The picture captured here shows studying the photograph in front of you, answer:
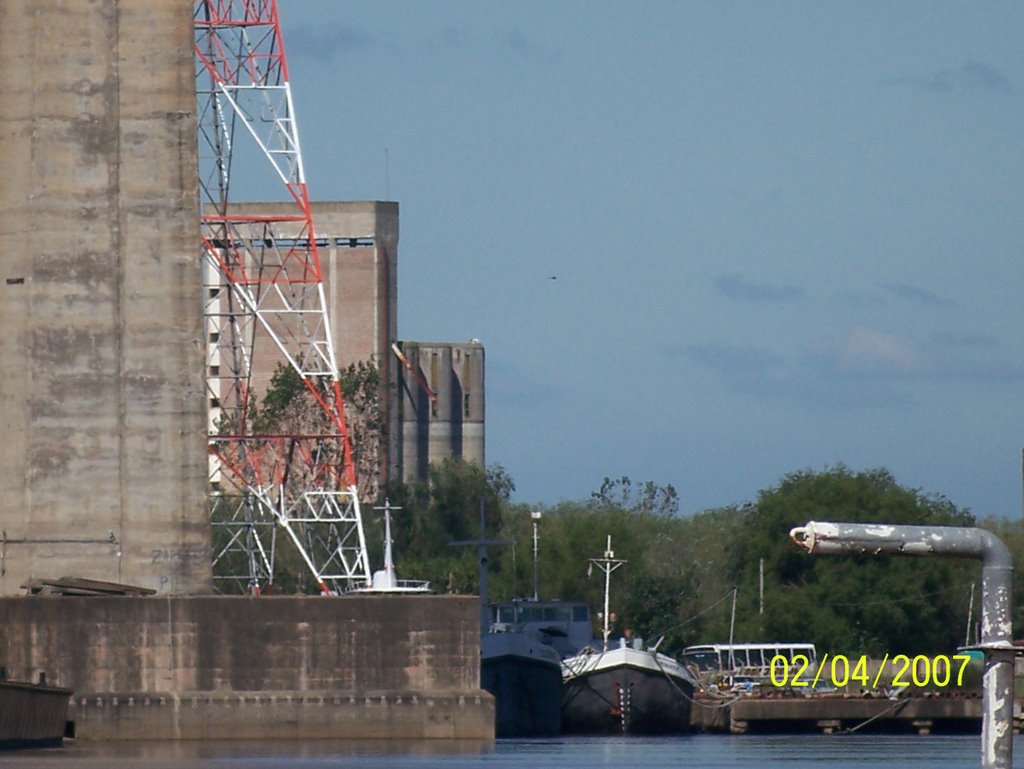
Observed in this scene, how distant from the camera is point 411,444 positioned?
139 meters

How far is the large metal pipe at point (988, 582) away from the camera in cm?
794

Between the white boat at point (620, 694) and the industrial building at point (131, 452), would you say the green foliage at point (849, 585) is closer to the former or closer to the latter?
the white boat at point (620, 694)

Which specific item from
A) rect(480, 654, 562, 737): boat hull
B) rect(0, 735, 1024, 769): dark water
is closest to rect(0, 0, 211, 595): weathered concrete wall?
rect(0, 735, 1024, 769): dark water

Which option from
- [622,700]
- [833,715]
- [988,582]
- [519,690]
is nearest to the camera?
[988,582]

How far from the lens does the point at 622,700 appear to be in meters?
62.7

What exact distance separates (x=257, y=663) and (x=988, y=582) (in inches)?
1450

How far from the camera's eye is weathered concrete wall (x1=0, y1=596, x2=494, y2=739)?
142ft

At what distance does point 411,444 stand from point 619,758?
→ 9828cm

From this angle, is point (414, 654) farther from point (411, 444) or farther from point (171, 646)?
point (411, 444)

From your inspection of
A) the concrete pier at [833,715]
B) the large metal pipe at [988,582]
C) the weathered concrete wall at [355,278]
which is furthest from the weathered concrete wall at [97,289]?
the weathered concrete wall at [355,278]

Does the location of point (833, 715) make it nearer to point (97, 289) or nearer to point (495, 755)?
point (495, 755)

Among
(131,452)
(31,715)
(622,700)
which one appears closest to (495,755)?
(31,715)
